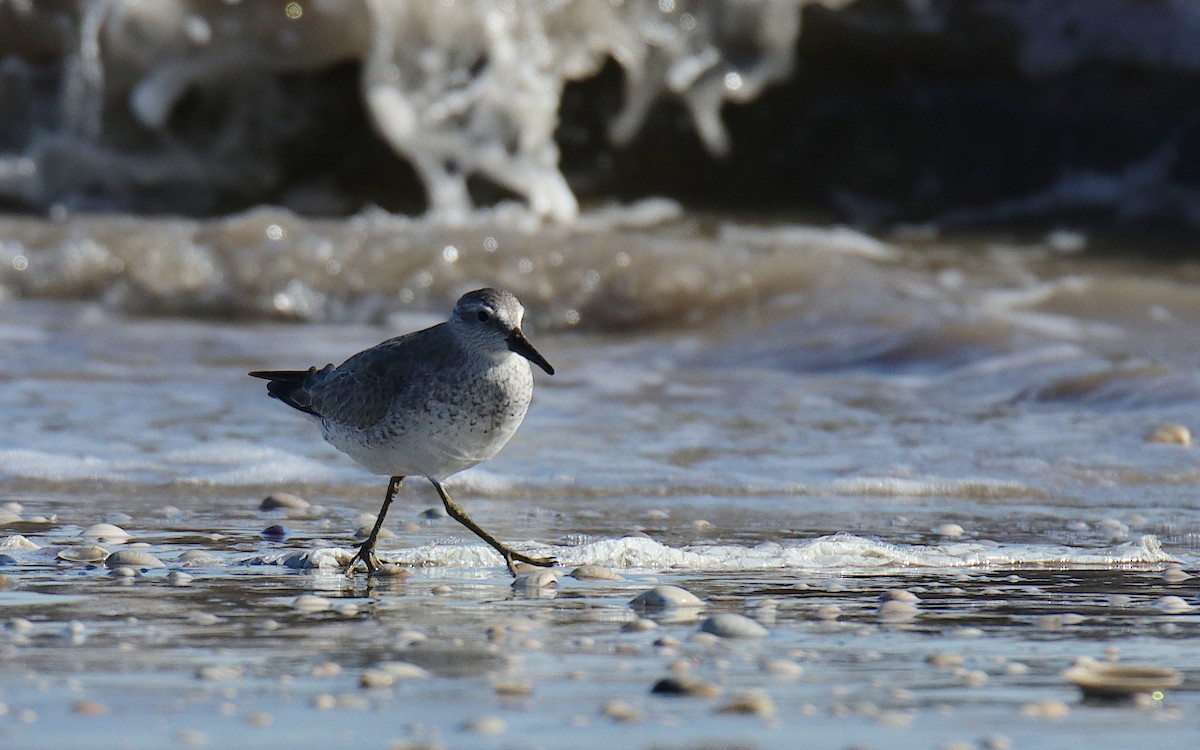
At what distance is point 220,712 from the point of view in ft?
9.18

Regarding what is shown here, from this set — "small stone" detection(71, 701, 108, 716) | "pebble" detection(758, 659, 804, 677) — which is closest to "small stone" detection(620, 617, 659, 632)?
"pebble" detection(758, 659, 804, 677)

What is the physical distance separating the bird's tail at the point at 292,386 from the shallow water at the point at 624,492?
0.36 m

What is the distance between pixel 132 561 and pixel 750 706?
6.53ft

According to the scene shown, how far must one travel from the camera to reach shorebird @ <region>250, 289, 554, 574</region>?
4.23 metres

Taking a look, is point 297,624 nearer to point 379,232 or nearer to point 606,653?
point 606,653

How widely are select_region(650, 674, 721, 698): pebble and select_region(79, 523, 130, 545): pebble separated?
212cm

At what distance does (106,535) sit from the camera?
14.9 ft

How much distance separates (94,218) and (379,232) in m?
2.15

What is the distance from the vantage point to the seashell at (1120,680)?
9.62 feet

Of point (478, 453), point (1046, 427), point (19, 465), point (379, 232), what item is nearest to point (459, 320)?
point (478, 453)

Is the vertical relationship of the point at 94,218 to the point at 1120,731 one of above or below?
above

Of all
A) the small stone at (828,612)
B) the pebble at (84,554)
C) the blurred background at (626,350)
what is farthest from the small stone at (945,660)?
the pebble at (84,554)

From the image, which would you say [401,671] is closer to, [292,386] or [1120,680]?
[1120,680]

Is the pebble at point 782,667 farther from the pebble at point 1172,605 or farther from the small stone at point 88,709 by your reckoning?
the small stone at point 88,709
